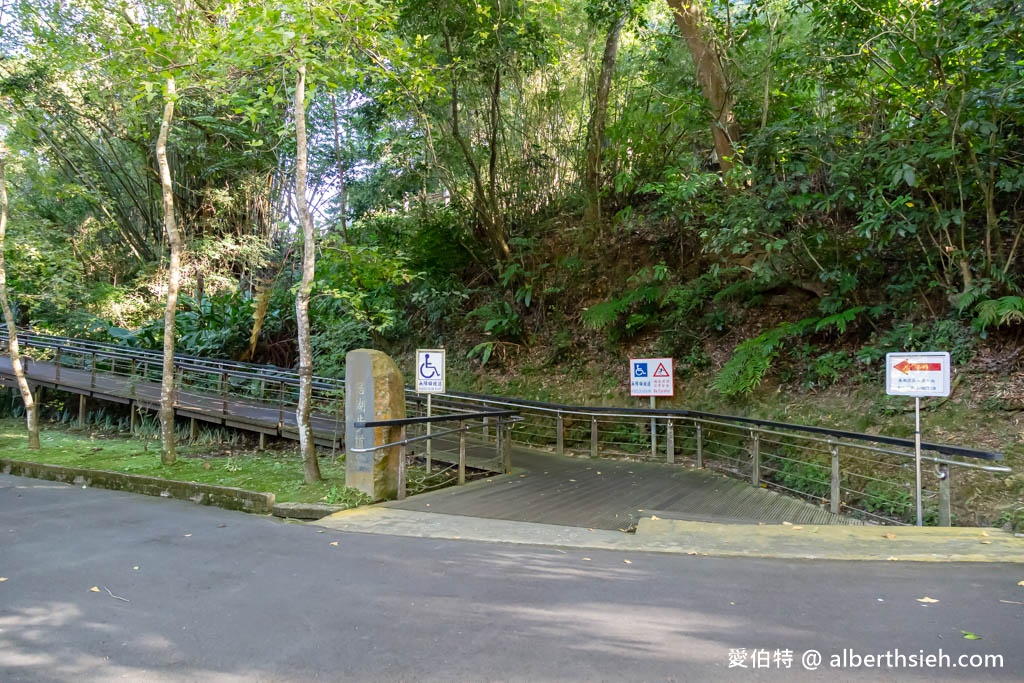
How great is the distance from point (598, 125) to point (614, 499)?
31.5ft

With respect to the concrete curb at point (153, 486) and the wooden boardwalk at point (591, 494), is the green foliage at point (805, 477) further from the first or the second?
the concrete curb at point (153, 486)

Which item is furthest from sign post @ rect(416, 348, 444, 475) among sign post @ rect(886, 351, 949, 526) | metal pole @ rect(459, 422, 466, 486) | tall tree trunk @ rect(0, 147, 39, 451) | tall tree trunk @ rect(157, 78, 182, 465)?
tall tree trunk @ rect(0, 147, 39, 451)

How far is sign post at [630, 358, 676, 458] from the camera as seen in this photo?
11.3 m

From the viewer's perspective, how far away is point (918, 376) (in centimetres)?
660

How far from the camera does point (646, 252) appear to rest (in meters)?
15.5

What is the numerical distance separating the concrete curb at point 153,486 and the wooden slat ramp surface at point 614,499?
1635 mm

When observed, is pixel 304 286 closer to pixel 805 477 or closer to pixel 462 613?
pixel 462 613

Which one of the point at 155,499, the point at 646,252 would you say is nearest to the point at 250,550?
the point at 155,499

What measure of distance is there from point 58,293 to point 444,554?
1228 cm

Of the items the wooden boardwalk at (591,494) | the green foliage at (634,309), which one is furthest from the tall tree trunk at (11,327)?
the green foliage at (634,309)

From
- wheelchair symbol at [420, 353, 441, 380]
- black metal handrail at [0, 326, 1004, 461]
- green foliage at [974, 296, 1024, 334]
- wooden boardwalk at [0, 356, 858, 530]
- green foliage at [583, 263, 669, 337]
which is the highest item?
green foliage at [583, 263, 669, 337]

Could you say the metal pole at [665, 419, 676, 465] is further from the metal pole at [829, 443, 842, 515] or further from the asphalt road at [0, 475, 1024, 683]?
the asphalt road at [0, 475, 1024, 683]

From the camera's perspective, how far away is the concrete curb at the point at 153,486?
24.5ft

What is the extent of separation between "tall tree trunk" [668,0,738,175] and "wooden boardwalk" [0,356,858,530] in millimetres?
5573
